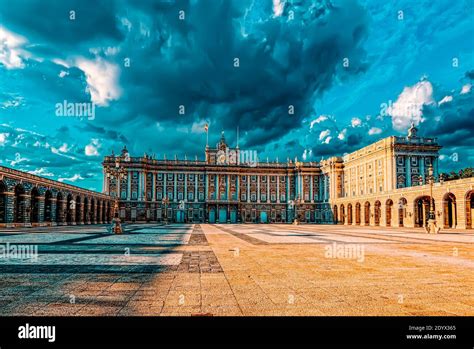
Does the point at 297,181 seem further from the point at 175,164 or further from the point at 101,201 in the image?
the point at 101,201

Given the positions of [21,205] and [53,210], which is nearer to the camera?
[21,205]

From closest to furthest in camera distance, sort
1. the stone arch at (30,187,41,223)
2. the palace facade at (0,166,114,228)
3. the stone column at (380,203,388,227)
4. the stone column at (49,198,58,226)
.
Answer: the palace facade at (0,166,114,228), the stone arch at (30,187,41,223), the stone column at (49,198,58,226), the stone column at (380,203,388,227)

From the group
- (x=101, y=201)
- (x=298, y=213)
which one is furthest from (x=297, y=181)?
(x=101, y=201)

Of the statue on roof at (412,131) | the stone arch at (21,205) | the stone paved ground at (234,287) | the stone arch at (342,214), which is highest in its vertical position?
the statue on roof at (412,131)

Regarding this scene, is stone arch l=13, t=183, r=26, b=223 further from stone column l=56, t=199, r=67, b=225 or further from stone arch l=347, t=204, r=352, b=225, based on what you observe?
stone arch l=347, t=204, r=352, b=225

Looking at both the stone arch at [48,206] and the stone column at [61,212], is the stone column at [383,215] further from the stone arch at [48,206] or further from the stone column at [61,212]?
the stone arch at [48,206]

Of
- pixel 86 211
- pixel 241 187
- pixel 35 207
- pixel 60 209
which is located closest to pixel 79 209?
pixel 86 211

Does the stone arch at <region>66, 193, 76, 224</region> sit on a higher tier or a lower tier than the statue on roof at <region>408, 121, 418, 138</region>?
lower

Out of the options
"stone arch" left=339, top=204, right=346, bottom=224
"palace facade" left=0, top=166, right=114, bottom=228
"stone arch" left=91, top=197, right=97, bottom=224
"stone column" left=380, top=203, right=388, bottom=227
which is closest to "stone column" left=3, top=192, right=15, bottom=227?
"palace facade" left=0, top=166, right=114, bottom=228

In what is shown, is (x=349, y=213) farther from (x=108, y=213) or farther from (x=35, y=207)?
(x=35, y=207)

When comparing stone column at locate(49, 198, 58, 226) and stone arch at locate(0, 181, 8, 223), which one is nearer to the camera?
stone arch at locate(0, 181, 8, 223)

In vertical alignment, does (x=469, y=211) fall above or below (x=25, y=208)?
below

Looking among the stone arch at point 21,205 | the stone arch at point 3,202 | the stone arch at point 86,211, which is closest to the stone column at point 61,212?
the stone arch at point 21,205

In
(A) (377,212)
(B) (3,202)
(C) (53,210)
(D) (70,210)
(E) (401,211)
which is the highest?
(B) (3,202)
